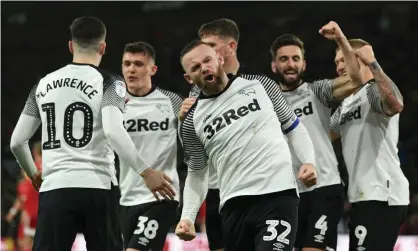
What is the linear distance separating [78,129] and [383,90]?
2310 mm

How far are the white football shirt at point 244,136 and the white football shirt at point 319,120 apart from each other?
120cm

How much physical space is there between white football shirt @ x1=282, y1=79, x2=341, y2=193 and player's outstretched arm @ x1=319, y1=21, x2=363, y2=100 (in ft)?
0.35

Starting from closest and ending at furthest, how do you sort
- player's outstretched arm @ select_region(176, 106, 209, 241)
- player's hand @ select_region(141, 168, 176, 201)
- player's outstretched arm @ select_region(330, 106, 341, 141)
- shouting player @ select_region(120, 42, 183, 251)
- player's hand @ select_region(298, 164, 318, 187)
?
1. player's hand @ select_region(298, 164, 318, 187)
2. player's outstretched arm @ select_region(176, 106, 209, 241)
3. player's hand @ select_region(141, 168, 176, 201)
4. player's outstretched arm @ select_region(330, 106, 341, 141)
5. shouting player @ select_region(120, 42, 183, 251)

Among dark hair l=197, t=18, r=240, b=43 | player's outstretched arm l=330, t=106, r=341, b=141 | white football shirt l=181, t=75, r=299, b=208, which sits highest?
dark hair l=197, t=18, r=240, b=43

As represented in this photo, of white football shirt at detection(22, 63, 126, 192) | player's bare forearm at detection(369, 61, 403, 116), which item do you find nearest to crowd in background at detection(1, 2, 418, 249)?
player's bare forearm at detection(369, 61, 403, 116)

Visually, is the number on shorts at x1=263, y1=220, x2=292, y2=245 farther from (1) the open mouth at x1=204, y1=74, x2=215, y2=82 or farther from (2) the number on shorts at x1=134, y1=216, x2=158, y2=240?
(2) the number on shorts at x1=134, y1=216, x2=158, y2=240

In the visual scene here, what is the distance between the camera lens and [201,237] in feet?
37.8

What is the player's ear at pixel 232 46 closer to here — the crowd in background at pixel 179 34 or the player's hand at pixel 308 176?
the player's hand at pixel 308 176

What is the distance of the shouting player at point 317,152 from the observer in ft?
21.8

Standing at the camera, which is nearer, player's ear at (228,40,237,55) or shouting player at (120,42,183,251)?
player's ear at (228,40,237,55)

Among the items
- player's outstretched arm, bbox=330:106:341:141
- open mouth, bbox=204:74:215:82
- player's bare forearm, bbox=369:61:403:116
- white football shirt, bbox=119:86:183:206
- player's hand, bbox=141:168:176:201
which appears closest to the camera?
open mouth, bbox=204:74:215:82

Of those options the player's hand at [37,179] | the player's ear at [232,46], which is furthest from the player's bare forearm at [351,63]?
the player's hand at [37,179]

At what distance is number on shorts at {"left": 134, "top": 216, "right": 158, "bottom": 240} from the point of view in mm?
7148

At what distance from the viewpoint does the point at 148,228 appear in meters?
7.17
